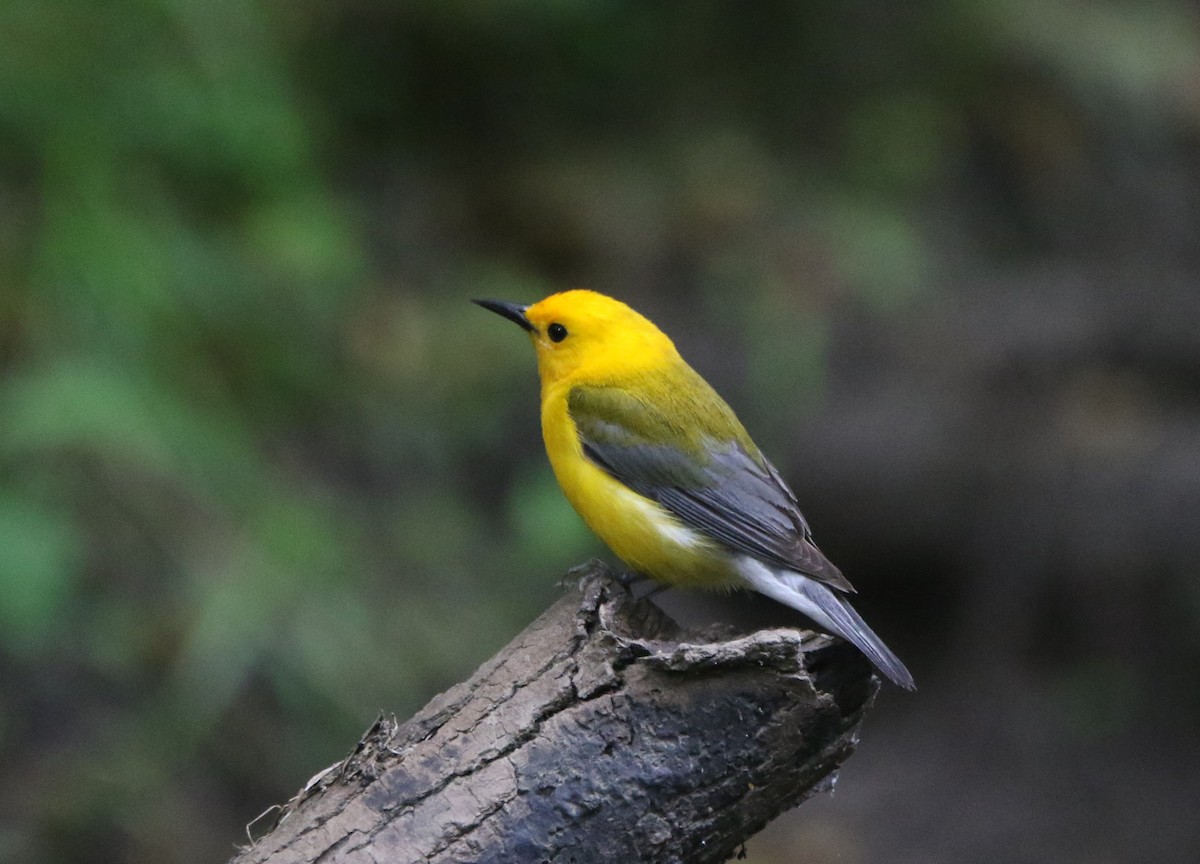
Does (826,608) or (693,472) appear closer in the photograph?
(826,608)

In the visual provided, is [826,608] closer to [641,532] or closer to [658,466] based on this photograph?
[641,532]

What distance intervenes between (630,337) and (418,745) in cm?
218

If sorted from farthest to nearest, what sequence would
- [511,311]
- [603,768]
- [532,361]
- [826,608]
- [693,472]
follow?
[532,361] → [511,311] → [693,472] → [826,608] → [603,768]

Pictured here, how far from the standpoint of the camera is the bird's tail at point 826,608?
3428 mm

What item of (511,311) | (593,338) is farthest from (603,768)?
(511,311)

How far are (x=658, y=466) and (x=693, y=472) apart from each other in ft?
0.38

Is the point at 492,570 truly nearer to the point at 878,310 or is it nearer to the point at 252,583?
the point at 252,583

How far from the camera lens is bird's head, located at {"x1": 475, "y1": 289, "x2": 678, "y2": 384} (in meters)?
4.92

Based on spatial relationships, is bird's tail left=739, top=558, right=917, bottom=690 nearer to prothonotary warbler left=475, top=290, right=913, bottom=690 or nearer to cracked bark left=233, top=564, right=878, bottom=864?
prothonotary warbler left=475, top=290, right=913, bottom=690

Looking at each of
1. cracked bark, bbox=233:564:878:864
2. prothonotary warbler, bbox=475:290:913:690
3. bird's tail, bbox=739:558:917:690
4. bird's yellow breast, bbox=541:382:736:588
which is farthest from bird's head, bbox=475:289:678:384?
cracked bark, bbox=233:564:878:864

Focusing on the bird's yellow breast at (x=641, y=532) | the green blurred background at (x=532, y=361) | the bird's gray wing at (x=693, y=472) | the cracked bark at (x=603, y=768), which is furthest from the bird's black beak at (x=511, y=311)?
the cracked bark at (x=603, y=768)

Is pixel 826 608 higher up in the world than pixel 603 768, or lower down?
lower down

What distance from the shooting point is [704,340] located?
8328 millimetres

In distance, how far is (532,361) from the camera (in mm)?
7621
